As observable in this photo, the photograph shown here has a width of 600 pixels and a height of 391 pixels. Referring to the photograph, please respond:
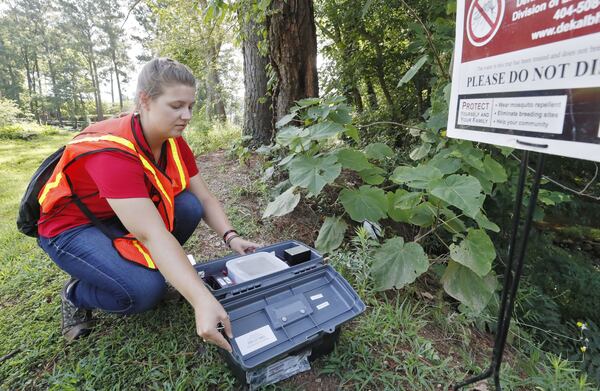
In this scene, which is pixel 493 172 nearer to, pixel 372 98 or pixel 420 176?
pixel 420 176

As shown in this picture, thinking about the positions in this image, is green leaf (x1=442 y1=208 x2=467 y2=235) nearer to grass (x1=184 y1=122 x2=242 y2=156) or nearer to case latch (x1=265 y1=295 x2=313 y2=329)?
case latch (x1=265 y1=295 x2=313 y2=329)

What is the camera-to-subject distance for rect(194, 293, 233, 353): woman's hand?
1.00 m

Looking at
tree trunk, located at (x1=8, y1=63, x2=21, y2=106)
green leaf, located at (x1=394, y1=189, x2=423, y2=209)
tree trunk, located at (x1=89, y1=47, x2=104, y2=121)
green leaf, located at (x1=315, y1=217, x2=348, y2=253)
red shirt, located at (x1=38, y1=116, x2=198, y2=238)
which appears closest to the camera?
red shirt, located at (x1=38, y1=116, x2=198, y2=238)

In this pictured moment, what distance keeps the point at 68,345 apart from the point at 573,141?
2035mm

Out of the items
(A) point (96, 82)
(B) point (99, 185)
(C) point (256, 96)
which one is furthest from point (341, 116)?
(A) point (96, 82)

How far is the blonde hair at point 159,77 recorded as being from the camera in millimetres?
1270

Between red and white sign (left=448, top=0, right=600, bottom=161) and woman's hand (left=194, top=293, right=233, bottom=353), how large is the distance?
105 cm

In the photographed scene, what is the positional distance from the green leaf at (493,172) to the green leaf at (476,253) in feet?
1.40

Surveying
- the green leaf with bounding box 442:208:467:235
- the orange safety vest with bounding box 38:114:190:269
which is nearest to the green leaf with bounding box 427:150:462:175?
the green leaf with bounding box 442:208:467:235

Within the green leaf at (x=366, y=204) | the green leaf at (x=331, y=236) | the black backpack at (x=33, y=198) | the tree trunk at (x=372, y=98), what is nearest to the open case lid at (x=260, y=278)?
the green leaf at (x=331, y=236)

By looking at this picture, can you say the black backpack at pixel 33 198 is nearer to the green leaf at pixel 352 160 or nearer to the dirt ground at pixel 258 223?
the dirt ground at pixel 258 223

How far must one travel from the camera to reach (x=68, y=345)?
143 centimetres

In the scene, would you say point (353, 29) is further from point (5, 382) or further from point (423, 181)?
point (5, 382)

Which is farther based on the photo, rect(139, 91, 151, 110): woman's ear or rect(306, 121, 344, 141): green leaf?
rect(306, 121, 344, 141): green leaf
